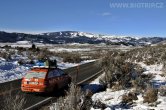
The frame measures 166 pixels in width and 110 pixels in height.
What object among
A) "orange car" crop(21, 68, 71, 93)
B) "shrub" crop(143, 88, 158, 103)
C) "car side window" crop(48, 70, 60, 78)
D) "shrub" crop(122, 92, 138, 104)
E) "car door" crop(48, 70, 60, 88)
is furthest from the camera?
"car side window" crop(48, 70, 60, 78)

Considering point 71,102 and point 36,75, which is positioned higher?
point 71,102

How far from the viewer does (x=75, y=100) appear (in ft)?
33.1

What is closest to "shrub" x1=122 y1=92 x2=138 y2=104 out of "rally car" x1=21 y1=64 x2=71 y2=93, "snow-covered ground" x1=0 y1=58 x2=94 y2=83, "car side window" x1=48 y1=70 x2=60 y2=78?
"rally car" x1=21 y1=64 x2=71 y2=93

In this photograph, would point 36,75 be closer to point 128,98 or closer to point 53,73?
point 53,73

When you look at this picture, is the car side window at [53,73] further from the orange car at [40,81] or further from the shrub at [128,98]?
the shrub at [128,98]

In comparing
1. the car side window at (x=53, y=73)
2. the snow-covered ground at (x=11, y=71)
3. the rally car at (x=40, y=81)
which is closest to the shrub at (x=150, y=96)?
the rally car at (x=40, y=81)

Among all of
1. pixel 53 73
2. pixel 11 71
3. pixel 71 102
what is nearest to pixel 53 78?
pixel 53 73

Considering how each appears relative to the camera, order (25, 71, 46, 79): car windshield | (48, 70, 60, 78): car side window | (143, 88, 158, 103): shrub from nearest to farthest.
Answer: (143, 88, 158, 103): shrub, (25, 71, 46, 79): car windshield, (48, 70, 60, 78): car side window

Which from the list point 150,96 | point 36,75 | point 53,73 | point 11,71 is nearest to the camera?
point 150,96

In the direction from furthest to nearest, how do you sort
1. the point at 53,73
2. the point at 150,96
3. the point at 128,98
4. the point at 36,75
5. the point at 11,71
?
1. the point at 11,71
2. the point at 53,73
3. the point at 36,75
4. the point at 128,98
5. the point at 150,96

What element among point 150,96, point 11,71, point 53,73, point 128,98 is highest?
point 53,73

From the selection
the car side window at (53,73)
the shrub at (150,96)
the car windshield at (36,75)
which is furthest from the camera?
the car side window at (53,73)

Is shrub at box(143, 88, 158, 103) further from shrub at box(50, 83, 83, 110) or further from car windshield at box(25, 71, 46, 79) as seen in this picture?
car windshield at box(25, 71, 46, 79)

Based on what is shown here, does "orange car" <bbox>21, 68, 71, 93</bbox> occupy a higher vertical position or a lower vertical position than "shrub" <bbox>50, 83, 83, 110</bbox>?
lower
